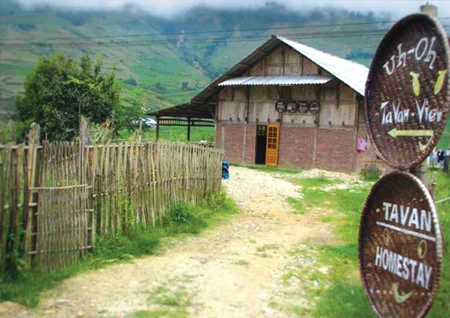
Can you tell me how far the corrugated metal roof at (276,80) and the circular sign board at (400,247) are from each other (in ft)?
51.6

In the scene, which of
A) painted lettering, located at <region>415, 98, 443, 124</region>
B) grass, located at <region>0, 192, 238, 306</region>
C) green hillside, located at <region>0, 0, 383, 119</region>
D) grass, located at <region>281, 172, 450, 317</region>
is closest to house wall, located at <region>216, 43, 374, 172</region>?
green hillside, located at <region>0, 0, 383, 119</region>

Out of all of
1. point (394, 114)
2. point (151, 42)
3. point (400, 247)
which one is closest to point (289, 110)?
point (151, 42)

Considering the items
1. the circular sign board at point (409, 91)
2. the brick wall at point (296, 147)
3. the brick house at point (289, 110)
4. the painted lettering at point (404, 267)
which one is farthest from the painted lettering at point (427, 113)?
the brick wall at point (296, 147)

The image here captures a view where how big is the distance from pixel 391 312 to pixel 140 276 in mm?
3020

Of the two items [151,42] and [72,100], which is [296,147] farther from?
[151,42]

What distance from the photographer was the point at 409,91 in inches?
137

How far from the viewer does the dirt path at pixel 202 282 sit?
4.69 meters

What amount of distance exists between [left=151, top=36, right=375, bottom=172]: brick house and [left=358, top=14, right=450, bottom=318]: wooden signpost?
15.0m

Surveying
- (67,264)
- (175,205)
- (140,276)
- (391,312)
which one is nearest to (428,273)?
(391,312)

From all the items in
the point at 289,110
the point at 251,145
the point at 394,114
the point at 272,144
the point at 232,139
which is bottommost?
the point at 251,145

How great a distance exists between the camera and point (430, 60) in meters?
3.27

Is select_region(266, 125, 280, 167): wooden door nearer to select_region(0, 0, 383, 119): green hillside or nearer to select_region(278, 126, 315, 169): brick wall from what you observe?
select_region(278, 126, 315, 169): brick wall

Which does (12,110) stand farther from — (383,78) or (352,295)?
(352,295)

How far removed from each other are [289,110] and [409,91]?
17729mm
